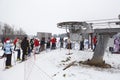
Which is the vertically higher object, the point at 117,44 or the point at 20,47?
the point at 117,44

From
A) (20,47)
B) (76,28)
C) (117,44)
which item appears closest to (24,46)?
(20,47)

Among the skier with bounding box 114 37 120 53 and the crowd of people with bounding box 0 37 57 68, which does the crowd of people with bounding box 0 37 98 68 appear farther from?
the skier with bounding box 114 37 120 53

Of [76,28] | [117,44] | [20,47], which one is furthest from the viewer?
[117,44]

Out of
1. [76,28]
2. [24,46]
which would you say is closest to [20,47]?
[24,46]

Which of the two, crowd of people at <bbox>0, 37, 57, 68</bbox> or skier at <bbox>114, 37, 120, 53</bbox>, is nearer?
crowd of people at <bbox>0, 37, 57, 68</bbox>

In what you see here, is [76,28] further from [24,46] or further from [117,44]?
[117,44]

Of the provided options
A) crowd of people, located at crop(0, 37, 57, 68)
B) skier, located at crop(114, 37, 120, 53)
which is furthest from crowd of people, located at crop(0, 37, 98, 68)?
skier, located at crop(114, 37, 120, 53)

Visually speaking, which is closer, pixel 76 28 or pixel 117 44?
pixel 76 28

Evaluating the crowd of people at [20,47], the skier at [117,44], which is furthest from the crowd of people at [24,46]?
the skier at [117,44]

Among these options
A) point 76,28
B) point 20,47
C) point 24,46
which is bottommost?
point 20,47

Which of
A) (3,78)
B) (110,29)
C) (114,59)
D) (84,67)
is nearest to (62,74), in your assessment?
(84,67)

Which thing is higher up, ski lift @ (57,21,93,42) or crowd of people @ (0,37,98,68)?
ski lift @ (57,21,93,42)

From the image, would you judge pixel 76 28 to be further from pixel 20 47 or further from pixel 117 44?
pixel 117 44

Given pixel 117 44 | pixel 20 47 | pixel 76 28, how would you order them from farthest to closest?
1. pixel 117 44
2. pixel 20 47
3. pixel 76 28
